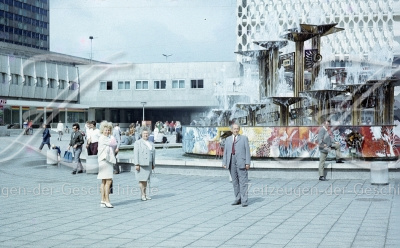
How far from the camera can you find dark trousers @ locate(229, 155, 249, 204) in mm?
11953

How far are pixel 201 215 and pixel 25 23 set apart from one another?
118 metres

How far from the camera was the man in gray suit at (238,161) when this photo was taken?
1210 centimetres

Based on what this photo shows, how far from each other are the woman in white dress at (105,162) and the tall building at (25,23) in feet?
358

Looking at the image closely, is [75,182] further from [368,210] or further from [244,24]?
[244,24]

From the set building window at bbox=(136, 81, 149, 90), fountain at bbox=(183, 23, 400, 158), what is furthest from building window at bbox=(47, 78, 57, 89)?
fountain at bbox=(183, 23, 400, 158)

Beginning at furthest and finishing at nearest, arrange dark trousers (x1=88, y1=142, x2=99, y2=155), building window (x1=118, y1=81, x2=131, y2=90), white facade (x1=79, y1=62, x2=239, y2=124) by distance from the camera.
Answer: building window (x1=118, y1=81, x2=131, y2=90)
white facade (x1=79, y1=62, x2=239, y2=124)
dark trousers (x1=88, y1=142, x2=99, y2=155)

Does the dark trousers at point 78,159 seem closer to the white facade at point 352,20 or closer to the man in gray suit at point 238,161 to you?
the man in gray suit at point 238,161

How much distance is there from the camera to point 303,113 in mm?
24516

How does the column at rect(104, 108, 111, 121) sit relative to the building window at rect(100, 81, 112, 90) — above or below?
below

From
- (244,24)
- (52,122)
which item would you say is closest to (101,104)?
(52,122)

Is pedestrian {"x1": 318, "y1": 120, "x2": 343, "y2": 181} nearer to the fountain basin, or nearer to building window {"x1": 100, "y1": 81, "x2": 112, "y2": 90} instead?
the fountain basin

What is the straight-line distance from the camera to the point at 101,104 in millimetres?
83188

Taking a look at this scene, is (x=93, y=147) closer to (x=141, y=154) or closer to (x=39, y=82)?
(x=141, y=154)

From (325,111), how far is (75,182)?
33.8 ft
